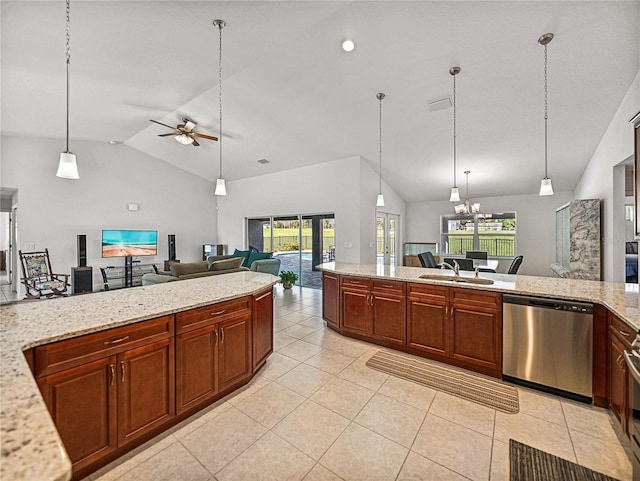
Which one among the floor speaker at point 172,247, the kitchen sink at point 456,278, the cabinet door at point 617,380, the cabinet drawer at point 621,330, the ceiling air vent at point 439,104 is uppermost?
the ceiling air vent at point 439,104

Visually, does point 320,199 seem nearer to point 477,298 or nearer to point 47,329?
point 477,298

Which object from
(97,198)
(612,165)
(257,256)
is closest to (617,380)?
(612,165)

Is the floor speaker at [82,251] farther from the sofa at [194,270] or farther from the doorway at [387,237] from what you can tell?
the doorway at [387,237]

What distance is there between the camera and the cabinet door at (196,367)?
6.48ft

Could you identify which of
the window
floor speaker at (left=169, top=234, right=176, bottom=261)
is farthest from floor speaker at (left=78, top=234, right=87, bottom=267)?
the window

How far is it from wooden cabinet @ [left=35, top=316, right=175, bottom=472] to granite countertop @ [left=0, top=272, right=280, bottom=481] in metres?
0.08

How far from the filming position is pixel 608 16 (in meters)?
2.62

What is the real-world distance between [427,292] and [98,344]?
276 centimetres

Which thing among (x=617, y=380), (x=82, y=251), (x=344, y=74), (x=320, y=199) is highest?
(x=344, y=74)

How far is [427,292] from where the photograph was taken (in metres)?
2.97

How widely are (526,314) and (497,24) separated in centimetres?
279

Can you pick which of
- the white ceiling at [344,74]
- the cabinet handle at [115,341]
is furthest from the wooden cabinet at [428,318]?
the white ceiling at [344,74]

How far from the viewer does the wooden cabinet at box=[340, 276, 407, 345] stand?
3.18 metres

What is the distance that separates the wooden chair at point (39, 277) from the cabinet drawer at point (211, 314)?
5.46 metres
